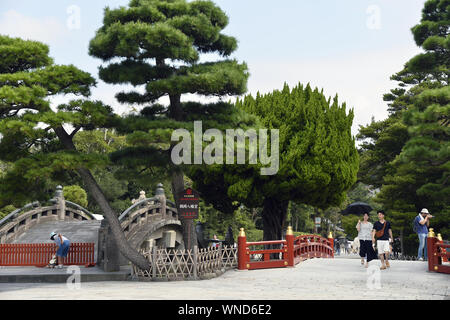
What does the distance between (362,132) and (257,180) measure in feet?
52.9

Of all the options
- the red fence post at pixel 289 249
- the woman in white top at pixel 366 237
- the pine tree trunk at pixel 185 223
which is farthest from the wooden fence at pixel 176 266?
the woman in white top at pixel 366 237

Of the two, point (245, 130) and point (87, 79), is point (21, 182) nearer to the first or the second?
point (87, 79)

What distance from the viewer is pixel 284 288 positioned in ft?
42.1

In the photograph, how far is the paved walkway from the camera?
37.0 ft

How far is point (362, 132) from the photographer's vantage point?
37.4m

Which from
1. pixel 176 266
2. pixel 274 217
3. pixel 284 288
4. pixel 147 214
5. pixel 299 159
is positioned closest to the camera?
pixel 284 288

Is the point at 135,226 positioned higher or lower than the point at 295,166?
lower

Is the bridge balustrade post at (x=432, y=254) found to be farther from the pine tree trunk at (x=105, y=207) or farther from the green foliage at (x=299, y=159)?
the pine tree trunk at (x=105, y=207)

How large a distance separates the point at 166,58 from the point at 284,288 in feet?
26.6

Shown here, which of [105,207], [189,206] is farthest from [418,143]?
[105,207]

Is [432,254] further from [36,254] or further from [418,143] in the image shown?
[36,254]

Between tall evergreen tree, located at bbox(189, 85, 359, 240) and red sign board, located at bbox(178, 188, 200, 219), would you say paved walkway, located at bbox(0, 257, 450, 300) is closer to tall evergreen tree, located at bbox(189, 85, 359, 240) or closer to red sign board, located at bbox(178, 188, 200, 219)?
red sign board, located at bbox(178, 188, 200, 219)

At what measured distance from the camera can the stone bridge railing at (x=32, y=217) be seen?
23844 millimetres

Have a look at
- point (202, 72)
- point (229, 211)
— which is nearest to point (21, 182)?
point (202, 72)
